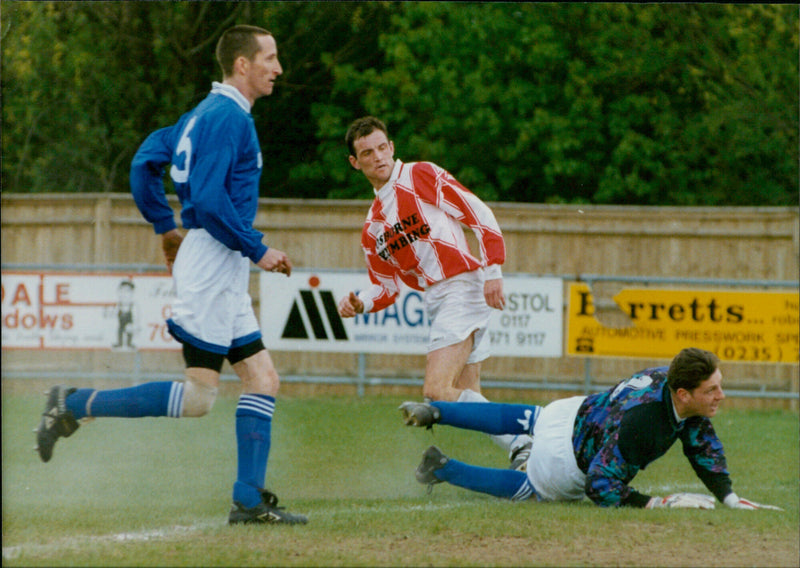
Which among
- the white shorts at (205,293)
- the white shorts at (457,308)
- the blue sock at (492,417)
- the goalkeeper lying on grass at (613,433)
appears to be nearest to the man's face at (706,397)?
the goalkeeper lying on grass at (613,433)

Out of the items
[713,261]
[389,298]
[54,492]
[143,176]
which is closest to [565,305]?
[713,261]

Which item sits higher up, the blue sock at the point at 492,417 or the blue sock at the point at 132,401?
the blue sock at the point at 132,401

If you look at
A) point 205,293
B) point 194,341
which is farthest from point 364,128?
point 194,341

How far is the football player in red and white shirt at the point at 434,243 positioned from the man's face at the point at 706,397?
4.52ft

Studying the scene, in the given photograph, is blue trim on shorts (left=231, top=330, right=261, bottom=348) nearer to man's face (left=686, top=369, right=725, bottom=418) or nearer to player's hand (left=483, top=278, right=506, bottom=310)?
player's hand (left=483, top=278, right=506, bottom=310)

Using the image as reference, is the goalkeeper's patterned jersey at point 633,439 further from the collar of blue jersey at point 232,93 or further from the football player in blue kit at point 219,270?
the collar of blue jersey at point 232,93

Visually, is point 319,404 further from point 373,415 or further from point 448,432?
point 448,432

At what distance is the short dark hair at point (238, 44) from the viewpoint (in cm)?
512

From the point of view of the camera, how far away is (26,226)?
13672 millimetres

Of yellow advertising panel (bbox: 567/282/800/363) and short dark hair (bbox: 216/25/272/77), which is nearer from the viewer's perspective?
short dark hair (bbox: 216/25/272/77)

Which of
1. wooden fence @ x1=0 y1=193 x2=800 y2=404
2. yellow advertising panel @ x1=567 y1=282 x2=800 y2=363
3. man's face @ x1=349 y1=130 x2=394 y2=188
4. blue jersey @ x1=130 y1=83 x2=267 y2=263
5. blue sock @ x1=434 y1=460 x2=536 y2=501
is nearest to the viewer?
blue jersey @ x1=130 y1=83 x2=267 y2=263

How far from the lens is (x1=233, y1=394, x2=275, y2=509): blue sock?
5121 millimetres

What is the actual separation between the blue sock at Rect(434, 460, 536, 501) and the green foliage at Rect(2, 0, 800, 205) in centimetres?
767

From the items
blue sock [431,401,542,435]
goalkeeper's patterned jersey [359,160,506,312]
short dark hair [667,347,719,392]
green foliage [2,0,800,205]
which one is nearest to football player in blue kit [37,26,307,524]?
blue sock [431,401,542,435]
